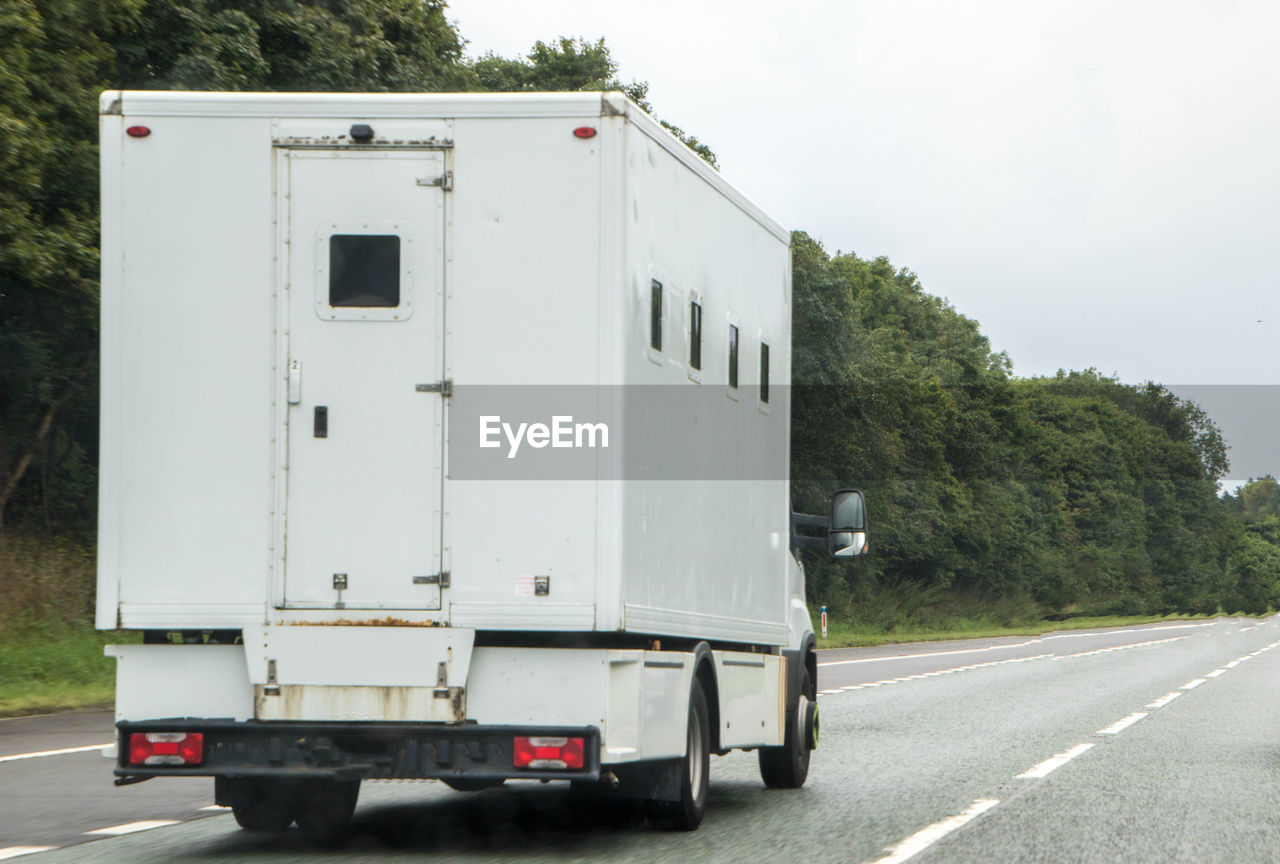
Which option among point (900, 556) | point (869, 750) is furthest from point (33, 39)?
point (900, 556)

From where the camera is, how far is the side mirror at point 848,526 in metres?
11.2

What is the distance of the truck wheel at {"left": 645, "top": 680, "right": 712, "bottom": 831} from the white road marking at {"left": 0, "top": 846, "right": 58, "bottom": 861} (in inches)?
119

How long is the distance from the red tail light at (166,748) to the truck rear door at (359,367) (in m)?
0.73

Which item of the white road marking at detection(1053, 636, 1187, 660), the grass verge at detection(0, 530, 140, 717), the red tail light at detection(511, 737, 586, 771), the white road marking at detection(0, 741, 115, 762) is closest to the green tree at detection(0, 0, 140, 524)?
the grass verge at detection(0, 530, 140, 717)

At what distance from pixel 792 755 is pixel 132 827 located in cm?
436

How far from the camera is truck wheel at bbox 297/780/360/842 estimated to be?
937cm

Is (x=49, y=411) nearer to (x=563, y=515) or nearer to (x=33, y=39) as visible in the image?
(x=33, y=39)

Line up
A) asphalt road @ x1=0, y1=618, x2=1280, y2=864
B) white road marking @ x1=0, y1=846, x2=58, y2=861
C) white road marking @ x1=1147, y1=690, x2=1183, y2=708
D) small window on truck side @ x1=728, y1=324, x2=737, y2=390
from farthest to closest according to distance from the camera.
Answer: white road marking @ x1=1147, y1=690, x2=1183, y2=708 < small window on truck side @ x1=728, y1=324, x2=737, y2=390 < asphalt road @ x1=0, y1=618, x2=1280, y2=864 < white road marking @ x1=0, y1=846, x2=58, y2=861

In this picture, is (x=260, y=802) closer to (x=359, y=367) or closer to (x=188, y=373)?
(x=188, y=373)

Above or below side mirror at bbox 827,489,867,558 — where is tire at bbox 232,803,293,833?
below

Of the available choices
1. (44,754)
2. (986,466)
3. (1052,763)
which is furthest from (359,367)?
(986,466)

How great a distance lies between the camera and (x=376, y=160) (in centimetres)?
817

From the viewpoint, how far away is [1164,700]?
23.8 meters

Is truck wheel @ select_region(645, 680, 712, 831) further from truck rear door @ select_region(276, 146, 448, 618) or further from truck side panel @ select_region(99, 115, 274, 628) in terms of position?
truck side panel @ select_region(99, 115, 274, 628)
